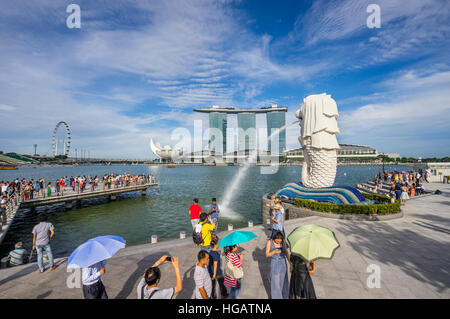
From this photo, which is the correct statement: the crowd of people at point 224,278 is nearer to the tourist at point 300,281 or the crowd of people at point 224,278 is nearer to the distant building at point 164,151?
the tourist at point 300,281

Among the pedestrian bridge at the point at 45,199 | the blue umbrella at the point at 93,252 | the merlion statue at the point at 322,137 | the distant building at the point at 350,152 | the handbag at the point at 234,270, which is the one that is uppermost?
the distant building at the point at 350,152

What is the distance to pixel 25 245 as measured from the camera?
432 inches

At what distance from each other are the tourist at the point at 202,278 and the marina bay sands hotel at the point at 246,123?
155m

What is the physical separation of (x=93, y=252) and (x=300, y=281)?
3.30 meters

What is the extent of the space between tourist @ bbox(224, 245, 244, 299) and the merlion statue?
1073 cm

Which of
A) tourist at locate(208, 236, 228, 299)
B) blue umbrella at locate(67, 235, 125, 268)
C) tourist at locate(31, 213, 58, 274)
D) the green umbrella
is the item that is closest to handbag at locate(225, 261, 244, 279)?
tourist at locate(208, 236, 228, 299)

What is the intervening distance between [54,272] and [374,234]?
10348mm

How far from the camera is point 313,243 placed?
350 centimetres

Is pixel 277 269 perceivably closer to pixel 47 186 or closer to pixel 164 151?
pixel 47 186

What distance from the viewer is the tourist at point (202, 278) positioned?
130 inches

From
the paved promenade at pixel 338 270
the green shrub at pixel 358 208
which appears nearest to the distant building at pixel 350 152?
the green shrub at pixel 358 208

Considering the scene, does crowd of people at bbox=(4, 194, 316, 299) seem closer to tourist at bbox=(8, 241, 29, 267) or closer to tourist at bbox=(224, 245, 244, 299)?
tourist at bbox=(224, 245, 244, 299)
